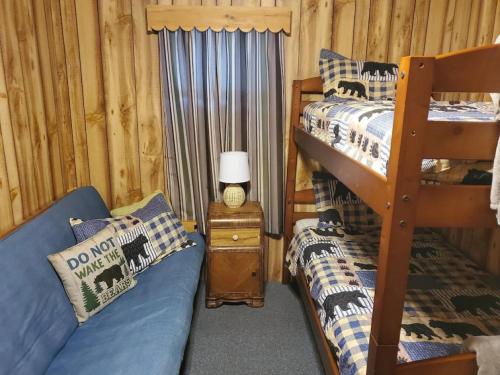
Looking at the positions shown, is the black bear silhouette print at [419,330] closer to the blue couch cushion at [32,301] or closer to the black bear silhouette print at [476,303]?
the black bear silhouette print at [476,303]

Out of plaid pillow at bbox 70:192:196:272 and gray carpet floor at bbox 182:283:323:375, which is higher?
plaid pillow at bbox 70:192:196:272

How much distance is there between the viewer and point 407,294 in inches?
68.6

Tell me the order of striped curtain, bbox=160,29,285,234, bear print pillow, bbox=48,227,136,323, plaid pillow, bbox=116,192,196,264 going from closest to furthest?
bear print pillow, bbox=48,227,136,323 < plaid pillow, bbox=116,192,196,264 < striped curtain, bbox=160,29,285,234

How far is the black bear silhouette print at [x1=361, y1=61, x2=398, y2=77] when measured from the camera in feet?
7.73

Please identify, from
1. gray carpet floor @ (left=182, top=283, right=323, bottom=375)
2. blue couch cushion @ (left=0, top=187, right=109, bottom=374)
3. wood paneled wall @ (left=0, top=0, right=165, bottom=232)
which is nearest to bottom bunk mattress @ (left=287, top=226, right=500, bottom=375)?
gray carpet floor @ (left=182, top=283, right=323, bottom=375)

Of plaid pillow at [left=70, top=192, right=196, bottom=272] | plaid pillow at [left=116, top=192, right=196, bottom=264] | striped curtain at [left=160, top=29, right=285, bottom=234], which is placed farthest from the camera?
striped curtain at [left=160, top=29, right=285, bottom=234]

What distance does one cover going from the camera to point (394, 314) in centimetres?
109

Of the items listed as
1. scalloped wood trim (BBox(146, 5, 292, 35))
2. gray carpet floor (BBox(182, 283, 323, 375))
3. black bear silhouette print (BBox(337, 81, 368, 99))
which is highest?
scalloped wood trim (BBox(146, 5, 292, 35))

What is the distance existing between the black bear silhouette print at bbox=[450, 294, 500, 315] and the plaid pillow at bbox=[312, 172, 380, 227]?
92 cm

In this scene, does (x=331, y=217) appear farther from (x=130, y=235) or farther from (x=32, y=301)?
(x=32, y=301)

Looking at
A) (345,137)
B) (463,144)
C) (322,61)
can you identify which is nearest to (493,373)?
(463,144)

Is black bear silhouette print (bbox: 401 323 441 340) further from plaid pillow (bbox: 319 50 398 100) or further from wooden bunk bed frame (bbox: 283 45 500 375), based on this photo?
plaid pillow (bbox: 319 50 398 100)

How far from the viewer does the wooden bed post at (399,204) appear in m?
0.93

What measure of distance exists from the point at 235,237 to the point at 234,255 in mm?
114
